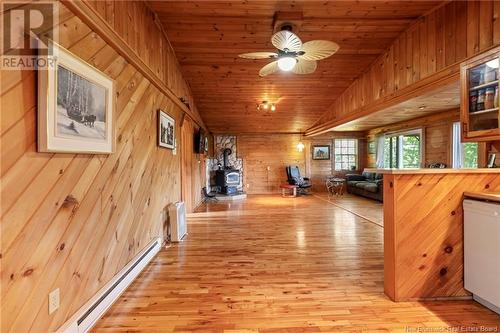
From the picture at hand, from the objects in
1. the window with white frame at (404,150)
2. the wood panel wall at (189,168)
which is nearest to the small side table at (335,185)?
the window with white frame at (404,150)

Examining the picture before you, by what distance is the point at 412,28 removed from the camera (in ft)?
12.0

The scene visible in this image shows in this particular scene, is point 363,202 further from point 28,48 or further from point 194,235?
point 28,48

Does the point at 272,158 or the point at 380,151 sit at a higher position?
the point at 380,151

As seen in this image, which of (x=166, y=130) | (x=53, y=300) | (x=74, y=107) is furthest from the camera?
(x=166, y=130)

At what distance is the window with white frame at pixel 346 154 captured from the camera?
9.73 meters

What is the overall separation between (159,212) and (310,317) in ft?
7.80

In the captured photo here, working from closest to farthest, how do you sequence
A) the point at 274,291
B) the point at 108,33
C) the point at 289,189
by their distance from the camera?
the point at 108,33
the point at 274,291
the point at 289,189

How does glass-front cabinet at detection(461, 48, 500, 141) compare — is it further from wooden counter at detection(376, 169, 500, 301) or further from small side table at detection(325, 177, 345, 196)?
small side table at detection(325, 177, 345, 196)

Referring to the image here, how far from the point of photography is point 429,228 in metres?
2.20

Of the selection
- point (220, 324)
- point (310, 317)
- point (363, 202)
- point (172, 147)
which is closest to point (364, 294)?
point (310, 317)

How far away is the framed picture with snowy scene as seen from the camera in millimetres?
1428

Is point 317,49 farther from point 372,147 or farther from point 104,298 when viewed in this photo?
point 372,147

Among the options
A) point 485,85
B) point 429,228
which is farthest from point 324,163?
point 429,228

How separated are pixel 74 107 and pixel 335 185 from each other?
8.80m
